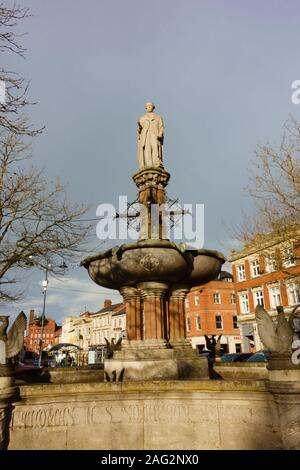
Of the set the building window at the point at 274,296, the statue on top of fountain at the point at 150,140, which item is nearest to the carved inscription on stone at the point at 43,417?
the statue on top of fountain at the point at 150,140

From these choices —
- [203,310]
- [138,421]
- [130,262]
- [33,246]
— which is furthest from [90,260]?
[203,310]

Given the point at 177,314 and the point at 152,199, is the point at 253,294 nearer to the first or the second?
the point at 152,199

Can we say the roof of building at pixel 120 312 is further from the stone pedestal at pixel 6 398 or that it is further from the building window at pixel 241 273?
the stone pedestal at pixel 6 398

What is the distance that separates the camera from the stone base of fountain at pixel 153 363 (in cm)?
693

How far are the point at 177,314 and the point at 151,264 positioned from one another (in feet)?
6.42

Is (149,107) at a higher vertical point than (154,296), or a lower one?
higher

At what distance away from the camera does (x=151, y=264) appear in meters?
7.12

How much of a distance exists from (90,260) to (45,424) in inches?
154

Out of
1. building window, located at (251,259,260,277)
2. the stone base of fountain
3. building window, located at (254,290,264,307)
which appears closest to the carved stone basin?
the stone base of fountain

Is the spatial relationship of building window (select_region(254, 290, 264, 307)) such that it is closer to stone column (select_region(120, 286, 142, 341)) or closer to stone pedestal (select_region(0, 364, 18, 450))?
stone column (select_region(120, 286, 142, 341))

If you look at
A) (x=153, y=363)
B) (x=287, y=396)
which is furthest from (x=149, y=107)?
(x=287, y=396)

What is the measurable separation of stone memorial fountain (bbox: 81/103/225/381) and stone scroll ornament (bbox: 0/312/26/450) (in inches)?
102

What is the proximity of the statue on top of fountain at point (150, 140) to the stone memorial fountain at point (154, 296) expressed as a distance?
10.5 feet

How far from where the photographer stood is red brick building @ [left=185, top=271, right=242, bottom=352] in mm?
46844
